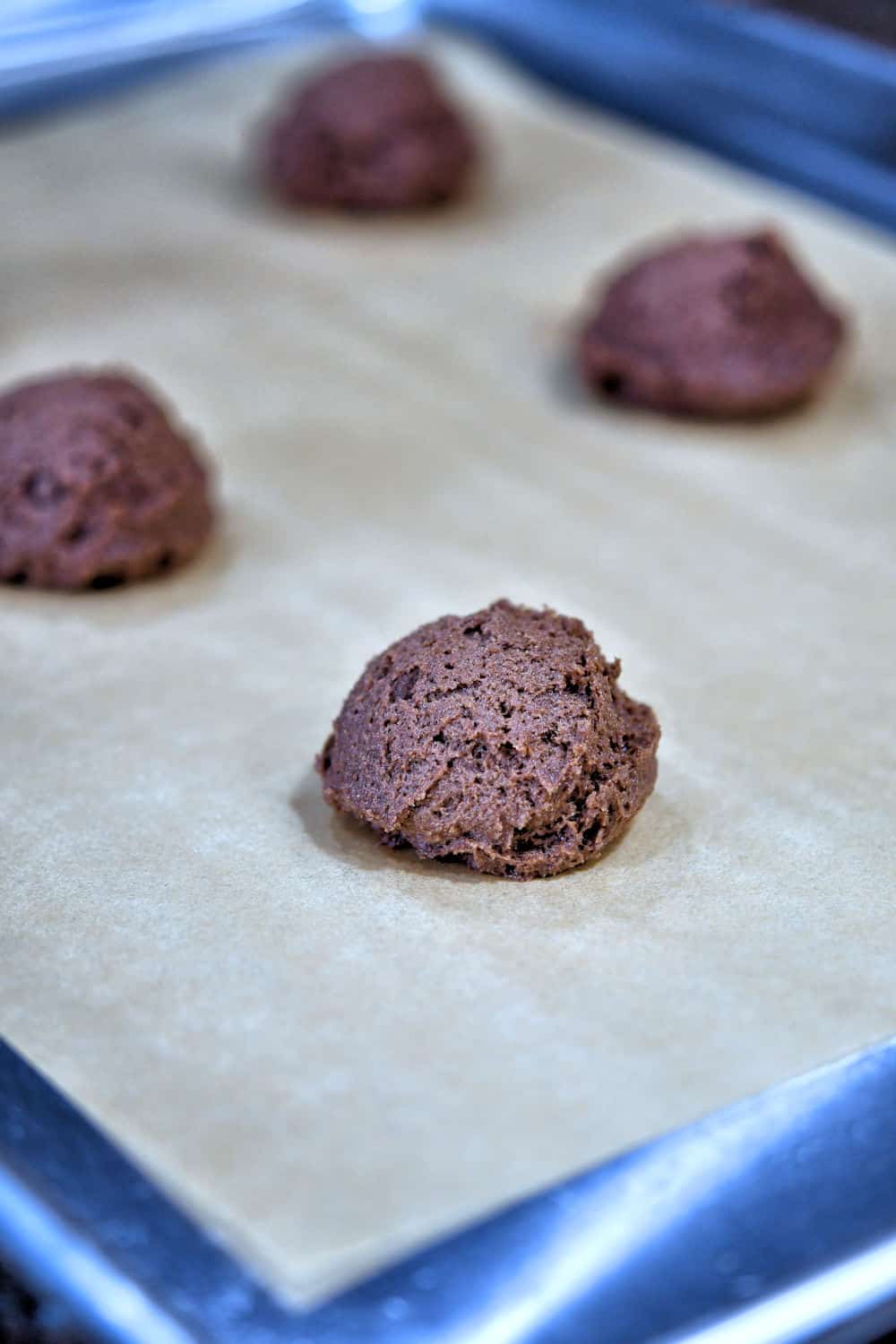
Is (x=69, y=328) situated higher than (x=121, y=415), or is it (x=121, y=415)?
(x=121, y=415)

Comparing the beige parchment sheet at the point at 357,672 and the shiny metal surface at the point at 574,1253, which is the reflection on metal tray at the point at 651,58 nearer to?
the beige parchment sheet at the point at 357,672

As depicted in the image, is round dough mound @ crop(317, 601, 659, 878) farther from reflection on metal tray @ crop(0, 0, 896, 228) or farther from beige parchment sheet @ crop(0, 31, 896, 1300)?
reflection on metal tray @ crop(0, 0, 896, 228)

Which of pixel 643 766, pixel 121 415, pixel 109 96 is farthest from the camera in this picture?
pixel 109 96

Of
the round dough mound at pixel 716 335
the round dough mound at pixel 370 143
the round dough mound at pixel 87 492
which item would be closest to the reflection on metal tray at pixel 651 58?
the round dough mound at pixel 370 143

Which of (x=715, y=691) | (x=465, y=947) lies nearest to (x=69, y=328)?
(x=715, y=691)

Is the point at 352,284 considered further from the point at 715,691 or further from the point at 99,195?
the point at 715,691

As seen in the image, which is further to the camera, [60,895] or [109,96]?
[109,96]

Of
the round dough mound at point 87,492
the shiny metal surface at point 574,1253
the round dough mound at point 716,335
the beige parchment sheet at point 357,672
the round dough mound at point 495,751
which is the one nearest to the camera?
the shiny metal surface at point 574,1253
